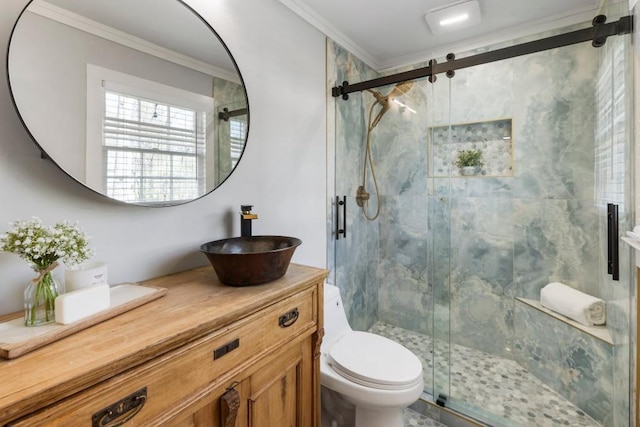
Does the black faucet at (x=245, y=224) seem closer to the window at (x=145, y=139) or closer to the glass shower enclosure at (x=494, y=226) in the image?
the window at (x=145, y=139)

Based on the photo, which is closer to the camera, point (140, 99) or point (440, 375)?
point (140, 99)

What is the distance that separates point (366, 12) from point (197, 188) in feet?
5.22

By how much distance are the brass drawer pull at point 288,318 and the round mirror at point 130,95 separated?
64cm

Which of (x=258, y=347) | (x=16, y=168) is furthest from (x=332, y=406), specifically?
(x=16, y=168)

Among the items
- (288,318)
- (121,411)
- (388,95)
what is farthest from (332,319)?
(388,95)

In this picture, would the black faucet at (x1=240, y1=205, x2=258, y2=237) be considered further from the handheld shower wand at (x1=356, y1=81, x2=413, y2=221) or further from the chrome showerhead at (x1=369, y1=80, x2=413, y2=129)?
the chrome showerhead at (x1=369, y1=80, x2=413, y2=129)

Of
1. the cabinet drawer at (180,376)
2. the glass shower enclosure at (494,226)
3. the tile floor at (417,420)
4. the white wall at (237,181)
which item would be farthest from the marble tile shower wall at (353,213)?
the cabinet drawer at (180,376)

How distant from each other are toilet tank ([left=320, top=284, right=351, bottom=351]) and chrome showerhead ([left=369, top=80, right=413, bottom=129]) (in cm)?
152

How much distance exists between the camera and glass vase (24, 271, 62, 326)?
735 mm

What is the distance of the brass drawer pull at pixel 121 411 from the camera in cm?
60

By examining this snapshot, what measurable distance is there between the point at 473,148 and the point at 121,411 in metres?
2.65

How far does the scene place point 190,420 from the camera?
0.79 m

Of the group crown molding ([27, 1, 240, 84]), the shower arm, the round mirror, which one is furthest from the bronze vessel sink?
the shower arm

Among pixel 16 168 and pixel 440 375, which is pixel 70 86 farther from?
pixel 440 375
